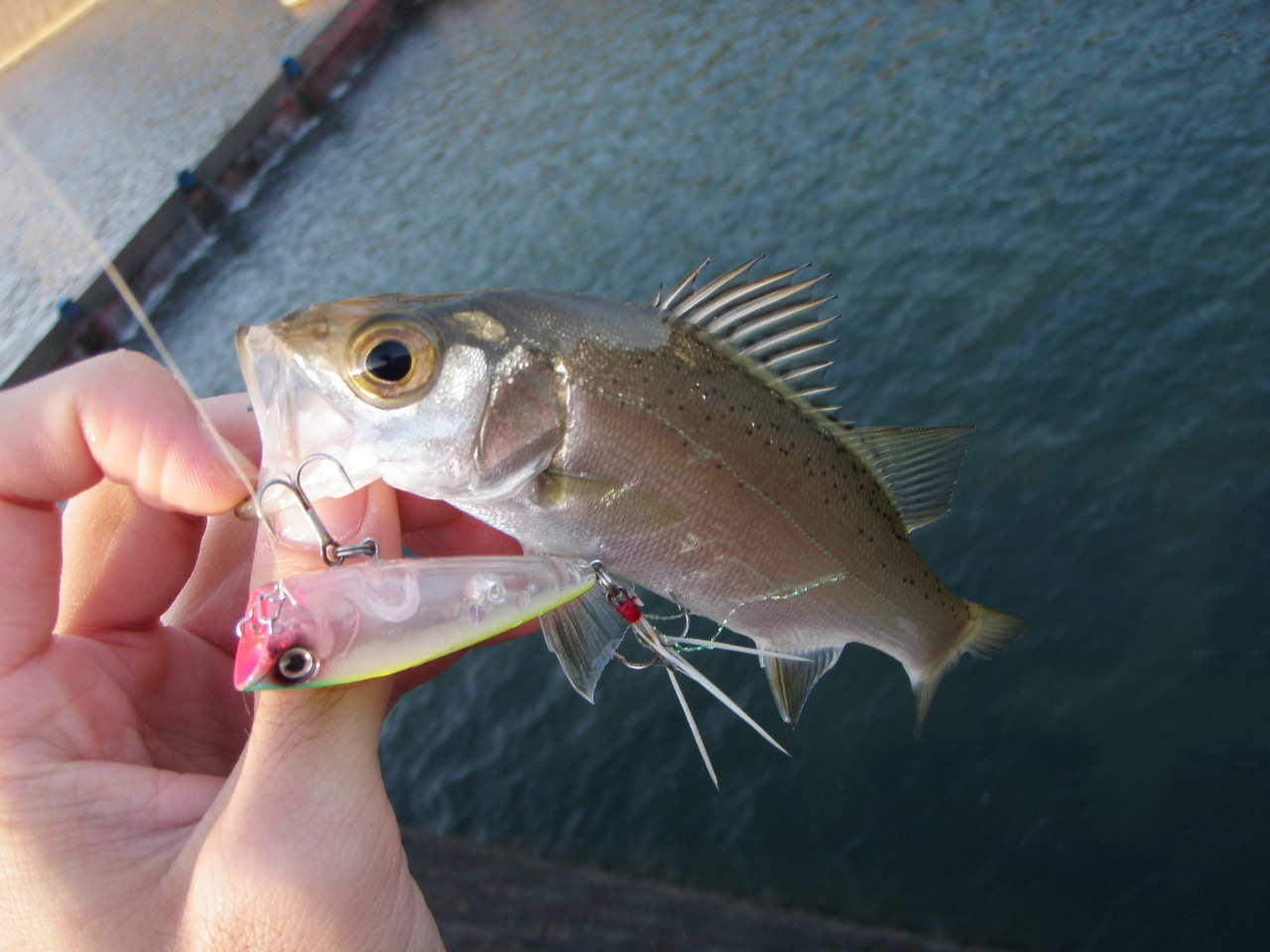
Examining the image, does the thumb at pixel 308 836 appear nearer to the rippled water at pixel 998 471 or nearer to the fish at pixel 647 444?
the fish at pixel 647 444

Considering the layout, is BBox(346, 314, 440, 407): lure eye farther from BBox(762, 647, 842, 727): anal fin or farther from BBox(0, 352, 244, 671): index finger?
BBox(762, 647, 842, 727): anal fin

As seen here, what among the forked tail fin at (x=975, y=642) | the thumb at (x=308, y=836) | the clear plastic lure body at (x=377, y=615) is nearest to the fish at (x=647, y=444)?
the forked tail fin at (x=975, y=642)

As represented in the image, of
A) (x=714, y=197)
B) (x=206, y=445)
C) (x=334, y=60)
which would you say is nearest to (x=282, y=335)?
(x=206, y=445)

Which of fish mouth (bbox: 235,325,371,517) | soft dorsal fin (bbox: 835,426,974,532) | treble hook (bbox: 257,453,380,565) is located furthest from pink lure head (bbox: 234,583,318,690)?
soft dorsal fin (bbox: 835,426,974,532)

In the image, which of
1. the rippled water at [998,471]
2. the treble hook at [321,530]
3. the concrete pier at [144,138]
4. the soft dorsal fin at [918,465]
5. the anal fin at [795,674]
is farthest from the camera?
the concrete pier at [144,138]

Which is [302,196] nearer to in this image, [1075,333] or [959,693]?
[1075,333]
